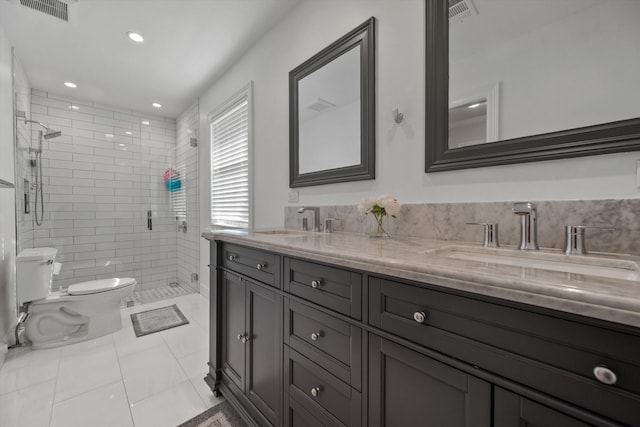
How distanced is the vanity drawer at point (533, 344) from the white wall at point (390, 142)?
68 centimetres

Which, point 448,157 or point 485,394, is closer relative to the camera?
point 485,394

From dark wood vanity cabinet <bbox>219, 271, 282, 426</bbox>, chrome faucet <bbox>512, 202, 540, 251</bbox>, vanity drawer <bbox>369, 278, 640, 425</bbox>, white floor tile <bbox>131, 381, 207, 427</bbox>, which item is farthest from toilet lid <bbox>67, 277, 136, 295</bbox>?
chrome faucet <bbox>512, 202, 540, 251</bbox>

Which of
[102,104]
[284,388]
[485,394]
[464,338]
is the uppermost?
[102,104]

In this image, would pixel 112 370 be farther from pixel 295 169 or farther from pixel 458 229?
pixel 458 229

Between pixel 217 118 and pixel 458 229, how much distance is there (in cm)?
290

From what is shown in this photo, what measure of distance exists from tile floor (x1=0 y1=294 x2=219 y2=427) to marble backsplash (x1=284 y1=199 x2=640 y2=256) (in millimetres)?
1527

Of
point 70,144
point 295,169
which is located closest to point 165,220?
point 70,144

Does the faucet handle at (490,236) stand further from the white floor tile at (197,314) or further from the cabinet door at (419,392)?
the white floor tile at (197,314)

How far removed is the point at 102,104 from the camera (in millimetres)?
3584

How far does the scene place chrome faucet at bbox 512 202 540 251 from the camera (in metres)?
0.95

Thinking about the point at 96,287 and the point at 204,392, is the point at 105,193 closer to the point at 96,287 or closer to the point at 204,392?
the point at 96,287

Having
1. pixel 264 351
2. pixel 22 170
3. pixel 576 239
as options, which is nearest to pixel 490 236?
pixel 576 239

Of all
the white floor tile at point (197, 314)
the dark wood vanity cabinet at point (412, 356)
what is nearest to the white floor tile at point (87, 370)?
the white floor tile at point (197, 314)

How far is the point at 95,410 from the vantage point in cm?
155
